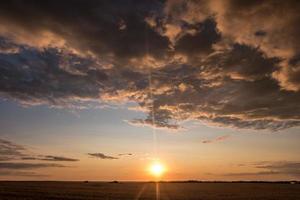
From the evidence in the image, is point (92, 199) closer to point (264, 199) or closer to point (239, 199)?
point (239, 199)

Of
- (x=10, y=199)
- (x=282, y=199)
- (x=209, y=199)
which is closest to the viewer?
(x=10, y=199)

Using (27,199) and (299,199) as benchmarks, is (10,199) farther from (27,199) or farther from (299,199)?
(299,199)

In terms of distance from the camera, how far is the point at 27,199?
41750mm

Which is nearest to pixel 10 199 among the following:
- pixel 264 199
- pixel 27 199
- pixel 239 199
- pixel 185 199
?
pixel 27 199

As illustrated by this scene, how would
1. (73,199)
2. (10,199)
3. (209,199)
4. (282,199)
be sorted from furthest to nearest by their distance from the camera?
1. (282,199)
2. (209,199)
3. (73,199)
4. (10,199)

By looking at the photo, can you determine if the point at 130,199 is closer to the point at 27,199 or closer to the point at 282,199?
the point at 27,199

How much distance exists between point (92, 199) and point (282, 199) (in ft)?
82.7

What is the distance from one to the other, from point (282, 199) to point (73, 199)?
27420 mm

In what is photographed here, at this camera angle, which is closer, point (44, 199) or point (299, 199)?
point (44, 199)

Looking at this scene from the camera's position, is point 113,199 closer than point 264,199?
Yes

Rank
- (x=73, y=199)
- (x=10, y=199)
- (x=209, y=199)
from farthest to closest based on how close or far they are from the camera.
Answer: (x=209, y=199) < (x=73, y=199) < (x=10, y=199)

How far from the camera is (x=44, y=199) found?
Answer: 43.0 meters

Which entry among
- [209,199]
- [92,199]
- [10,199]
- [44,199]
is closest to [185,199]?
[209,199]

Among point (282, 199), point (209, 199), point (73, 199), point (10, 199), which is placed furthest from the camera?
point (282, 199)
